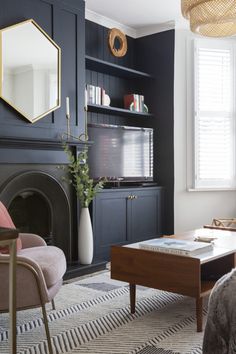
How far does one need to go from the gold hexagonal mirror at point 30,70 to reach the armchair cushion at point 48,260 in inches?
54.1

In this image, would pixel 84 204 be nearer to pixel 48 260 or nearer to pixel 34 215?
pixel 34 215

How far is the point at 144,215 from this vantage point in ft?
16.2

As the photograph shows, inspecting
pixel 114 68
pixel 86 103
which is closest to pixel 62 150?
pixel 86 103

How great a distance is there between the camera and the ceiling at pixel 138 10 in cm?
459

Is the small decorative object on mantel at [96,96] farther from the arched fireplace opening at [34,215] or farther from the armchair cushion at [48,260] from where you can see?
the armchair cushion at [48,260]

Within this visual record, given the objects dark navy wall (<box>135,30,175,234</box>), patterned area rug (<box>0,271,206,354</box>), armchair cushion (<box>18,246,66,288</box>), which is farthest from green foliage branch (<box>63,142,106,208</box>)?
dark navy wall (<box>135,30,175,234</box>)

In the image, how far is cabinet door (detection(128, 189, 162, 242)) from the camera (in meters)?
4.77

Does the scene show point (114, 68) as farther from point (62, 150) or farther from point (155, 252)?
point (155, 252)

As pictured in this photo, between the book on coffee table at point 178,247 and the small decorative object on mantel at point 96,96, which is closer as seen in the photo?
the book on coffee table at point 178,247

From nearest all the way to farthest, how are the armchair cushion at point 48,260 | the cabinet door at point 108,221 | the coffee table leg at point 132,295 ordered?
the armchair cushion at point 48,260 → the coffee table leg at point 132,295 → the cabinet door at point 108,221

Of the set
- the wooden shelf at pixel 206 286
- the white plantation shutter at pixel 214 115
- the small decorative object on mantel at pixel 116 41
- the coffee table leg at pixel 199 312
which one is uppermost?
the small decorative object on mantel at pixel 116 41

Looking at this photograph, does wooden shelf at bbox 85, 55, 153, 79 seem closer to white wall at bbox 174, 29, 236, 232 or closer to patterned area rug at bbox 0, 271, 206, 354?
white wall at bbox 174, 29, 236, 232

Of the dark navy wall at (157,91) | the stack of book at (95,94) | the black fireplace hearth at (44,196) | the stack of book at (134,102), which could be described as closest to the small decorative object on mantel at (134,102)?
the stack of book at (134,102)

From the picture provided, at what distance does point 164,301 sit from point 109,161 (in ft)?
6.55
